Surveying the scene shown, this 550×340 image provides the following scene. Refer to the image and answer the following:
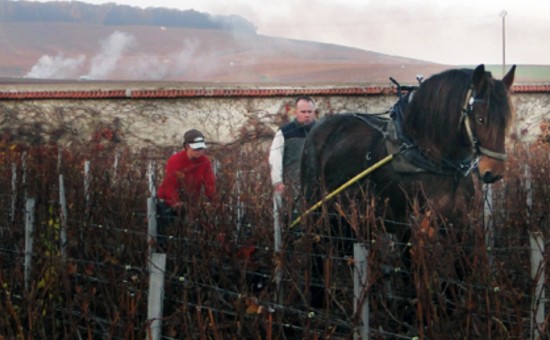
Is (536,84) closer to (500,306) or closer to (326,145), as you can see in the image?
(326,145)

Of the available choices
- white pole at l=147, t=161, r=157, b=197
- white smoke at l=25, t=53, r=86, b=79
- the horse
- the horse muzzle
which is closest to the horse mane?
the horse

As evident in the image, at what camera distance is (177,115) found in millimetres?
22719

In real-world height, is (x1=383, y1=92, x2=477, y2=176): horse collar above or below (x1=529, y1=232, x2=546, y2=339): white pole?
above

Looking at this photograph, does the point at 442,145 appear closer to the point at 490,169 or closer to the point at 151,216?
the point at 490,169

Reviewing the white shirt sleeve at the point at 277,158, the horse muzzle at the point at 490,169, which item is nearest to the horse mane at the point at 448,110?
the horse muzzle at the point at 490,169

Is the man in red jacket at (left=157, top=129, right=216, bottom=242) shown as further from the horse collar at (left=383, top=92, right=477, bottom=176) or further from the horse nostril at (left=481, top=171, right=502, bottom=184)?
the horse nostril at (left=481, top=171, right=502, bottom=184)

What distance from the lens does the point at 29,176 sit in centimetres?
1095

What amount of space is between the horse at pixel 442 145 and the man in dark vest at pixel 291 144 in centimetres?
189

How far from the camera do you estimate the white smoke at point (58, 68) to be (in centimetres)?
9131

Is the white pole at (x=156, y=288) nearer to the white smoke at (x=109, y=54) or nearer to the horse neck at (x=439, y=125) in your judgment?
the horse neck at (x=439, y=125)

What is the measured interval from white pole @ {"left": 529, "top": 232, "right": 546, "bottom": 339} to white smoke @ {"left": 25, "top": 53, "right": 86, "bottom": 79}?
288 ft

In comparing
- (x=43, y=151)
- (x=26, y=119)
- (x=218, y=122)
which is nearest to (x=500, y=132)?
(x=43, y=151)

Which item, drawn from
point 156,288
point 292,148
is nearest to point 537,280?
point 156,288

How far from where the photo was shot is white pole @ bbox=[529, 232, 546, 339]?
15.4 ft
